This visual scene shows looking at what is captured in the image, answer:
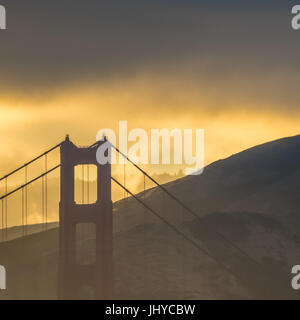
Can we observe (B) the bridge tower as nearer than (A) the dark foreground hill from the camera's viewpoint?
Yes

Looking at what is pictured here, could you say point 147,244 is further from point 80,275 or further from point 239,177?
point 239,177

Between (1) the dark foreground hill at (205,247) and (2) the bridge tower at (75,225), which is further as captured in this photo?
(1) the dark foreground hill at (205,247)

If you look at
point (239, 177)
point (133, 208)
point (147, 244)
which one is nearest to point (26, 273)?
point (147, 244)

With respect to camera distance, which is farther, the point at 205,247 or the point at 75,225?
A: the point at 205,247
